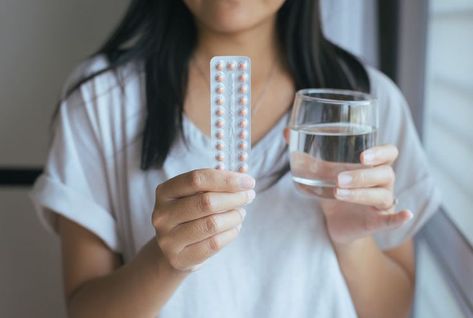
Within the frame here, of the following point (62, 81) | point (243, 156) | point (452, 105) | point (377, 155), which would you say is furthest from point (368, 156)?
point (62, 81)

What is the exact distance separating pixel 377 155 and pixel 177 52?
344 millimetres

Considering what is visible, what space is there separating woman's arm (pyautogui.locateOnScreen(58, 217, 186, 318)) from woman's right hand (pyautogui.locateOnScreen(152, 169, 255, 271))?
0.22ft

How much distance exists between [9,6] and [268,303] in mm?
637

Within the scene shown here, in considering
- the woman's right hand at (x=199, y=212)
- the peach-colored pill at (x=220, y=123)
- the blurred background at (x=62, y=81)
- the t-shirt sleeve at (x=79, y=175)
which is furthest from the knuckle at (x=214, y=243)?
the blurred background at (x=62, y=81)

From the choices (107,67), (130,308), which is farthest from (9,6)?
(130,308)

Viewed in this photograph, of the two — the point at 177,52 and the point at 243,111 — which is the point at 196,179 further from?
the point at 177,52

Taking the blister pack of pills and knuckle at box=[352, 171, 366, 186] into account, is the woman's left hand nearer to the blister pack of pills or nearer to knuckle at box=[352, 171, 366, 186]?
knuckle at box=[352, 171, 366, 186]

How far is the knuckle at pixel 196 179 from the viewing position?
595mm

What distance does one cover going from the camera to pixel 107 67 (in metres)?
0.86

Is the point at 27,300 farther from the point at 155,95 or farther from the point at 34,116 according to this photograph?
the point at 155,95

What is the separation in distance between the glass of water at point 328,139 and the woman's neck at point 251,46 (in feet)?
0.70

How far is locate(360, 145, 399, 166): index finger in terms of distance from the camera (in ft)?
2.22

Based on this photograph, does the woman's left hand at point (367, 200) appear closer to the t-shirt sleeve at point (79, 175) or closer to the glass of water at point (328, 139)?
the glass of water at point (328, 139)

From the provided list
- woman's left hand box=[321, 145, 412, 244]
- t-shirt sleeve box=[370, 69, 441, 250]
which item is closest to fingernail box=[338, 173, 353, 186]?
woman's left hand box=[321, 145, 412, 244]
